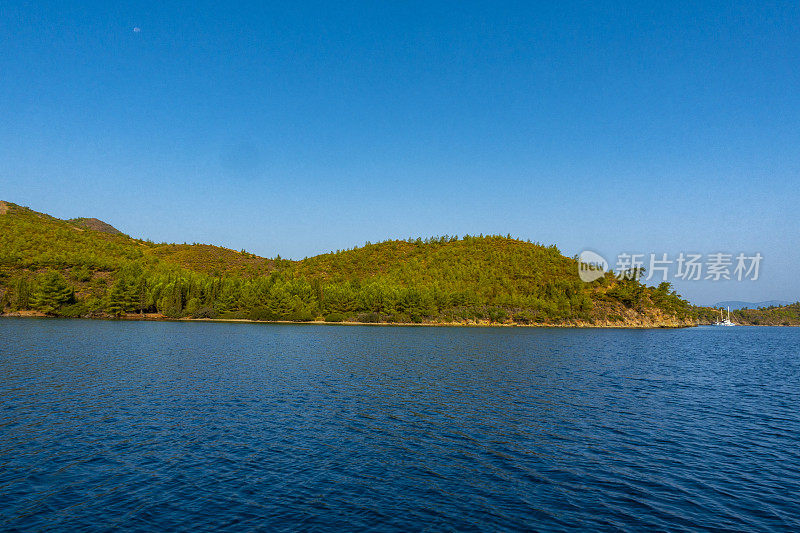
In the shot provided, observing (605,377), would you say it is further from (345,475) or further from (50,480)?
(50,480)

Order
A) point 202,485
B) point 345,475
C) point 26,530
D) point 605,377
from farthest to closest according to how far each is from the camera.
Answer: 1. point 605,377
2. point 345,475
3. point 202,485
4. point 26,530

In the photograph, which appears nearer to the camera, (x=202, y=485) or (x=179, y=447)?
(x=202, y=485)

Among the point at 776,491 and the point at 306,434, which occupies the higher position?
the point at 776,491

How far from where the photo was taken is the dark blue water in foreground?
60.7ft

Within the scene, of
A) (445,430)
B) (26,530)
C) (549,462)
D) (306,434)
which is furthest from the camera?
(445,430)

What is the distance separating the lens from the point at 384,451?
26250mm

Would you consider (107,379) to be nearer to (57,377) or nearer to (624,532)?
(57,377)

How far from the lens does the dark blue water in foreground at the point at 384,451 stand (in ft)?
60.7

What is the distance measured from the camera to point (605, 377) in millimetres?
56375

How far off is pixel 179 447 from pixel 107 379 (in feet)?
83.1

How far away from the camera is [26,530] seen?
16281 millimetres

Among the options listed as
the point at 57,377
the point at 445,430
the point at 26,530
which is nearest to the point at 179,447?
the point at 26,530

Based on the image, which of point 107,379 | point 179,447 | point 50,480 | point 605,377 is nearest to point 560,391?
point 605,377

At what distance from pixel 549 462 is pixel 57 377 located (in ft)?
153
